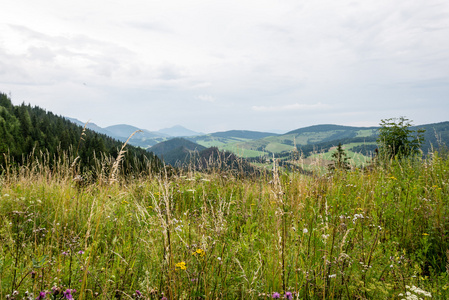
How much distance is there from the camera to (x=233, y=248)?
321cm

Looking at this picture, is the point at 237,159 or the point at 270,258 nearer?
the point at 270,258

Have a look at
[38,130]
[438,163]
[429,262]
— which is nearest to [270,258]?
[429,262]

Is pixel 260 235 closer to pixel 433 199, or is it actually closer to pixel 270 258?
pixel 270 258

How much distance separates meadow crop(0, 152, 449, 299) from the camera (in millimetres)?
2291

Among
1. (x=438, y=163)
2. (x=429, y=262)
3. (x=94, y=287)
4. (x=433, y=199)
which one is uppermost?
(x=438, y=163)

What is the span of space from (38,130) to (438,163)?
362 ft

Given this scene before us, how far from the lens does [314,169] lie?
696 centimetres

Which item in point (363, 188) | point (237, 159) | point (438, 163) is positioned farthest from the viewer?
point (237, 159)

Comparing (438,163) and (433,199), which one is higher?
(438,163)

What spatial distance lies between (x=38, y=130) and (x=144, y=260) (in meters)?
109

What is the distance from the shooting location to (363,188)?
568 centimetres

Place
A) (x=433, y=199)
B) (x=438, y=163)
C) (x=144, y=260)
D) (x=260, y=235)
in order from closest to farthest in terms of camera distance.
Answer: (x=144, y=260) < (x=260, y=235) < (x=433, y=199) < (x=438, y=163)

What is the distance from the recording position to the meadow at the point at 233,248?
2.29 metres

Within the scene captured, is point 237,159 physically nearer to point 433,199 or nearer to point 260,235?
point 260,235
